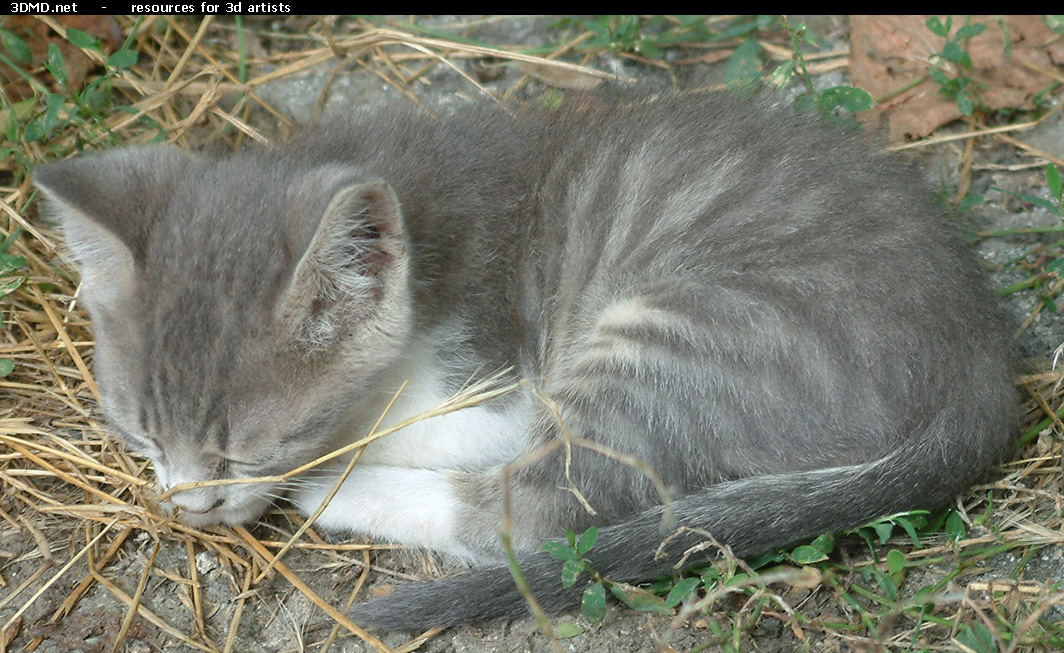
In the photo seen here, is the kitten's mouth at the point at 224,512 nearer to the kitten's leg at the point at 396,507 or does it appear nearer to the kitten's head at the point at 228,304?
the kitten's head at the point at 228,304

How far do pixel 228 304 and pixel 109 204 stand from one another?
34 cm

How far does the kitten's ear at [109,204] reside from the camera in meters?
2.14

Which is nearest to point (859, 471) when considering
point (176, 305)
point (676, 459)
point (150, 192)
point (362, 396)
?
point (676, 459)

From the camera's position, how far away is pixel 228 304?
85.7 inches

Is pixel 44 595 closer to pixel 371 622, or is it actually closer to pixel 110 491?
pixel 110 491

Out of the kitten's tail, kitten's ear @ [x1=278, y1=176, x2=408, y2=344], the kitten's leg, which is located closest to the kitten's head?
kitten's ear @ [x1=278, y1=176, x2=408, y2=344]

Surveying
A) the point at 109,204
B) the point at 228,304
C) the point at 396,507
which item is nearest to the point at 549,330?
the point at 396,507

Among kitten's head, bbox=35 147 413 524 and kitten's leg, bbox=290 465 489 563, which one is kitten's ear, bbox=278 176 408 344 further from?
kitten's leg, bbox=290 465 489 563

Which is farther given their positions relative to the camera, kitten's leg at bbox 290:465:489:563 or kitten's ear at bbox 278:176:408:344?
kitten's leg at bbox 290:465:489:563

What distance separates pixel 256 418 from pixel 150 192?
564 mm

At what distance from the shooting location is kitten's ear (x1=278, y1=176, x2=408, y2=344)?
2.03 m

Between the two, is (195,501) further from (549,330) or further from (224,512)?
(549,330)

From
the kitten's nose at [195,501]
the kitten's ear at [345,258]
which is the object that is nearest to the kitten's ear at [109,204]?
the kitten's ear at [345,258]

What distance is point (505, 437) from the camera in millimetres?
2711
